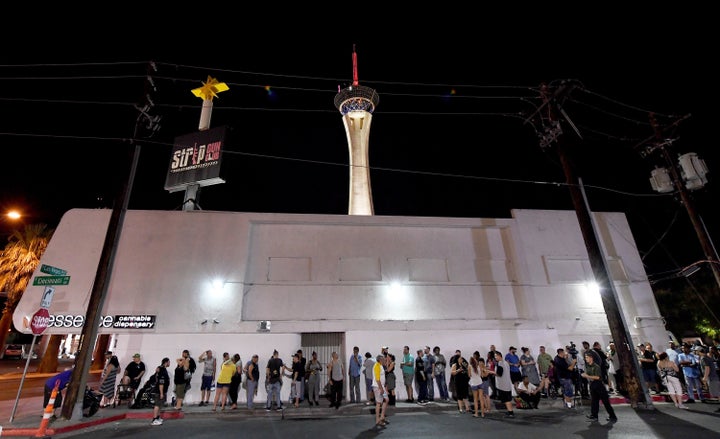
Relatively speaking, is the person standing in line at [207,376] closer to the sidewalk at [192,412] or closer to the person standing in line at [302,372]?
the sidewalk at [192,412]

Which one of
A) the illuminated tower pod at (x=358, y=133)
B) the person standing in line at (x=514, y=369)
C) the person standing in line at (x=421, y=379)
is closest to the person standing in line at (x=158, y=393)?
the person standing in line at (x=421, y=379)

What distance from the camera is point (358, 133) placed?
3688cm

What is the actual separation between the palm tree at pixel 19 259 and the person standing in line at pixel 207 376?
58.9ft

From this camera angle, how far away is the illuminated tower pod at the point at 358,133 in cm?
3306

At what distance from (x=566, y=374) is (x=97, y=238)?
19194mm

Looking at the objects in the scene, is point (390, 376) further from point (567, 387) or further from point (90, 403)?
point (90, 403)

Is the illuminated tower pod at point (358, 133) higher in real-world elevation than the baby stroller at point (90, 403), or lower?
higher

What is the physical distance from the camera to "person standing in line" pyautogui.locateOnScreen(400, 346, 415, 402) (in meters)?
13.7

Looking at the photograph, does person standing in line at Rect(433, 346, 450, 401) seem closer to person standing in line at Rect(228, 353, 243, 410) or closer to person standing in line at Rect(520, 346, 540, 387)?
person standing in line at Rect(520, 346, 540, 387)

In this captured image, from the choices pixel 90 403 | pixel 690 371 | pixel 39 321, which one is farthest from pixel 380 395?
pixel 690 371

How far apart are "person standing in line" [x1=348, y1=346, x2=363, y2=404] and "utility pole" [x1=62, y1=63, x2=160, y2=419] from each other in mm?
8212

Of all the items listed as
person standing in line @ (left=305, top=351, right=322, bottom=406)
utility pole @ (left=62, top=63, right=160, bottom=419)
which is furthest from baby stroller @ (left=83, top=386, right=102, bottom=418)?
person standing in line @ (left=305, top=351, right=322, bottom=406)

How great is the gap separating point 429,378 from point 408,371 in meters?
0.82

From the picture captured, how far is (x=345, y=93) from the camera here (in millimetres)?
40125
